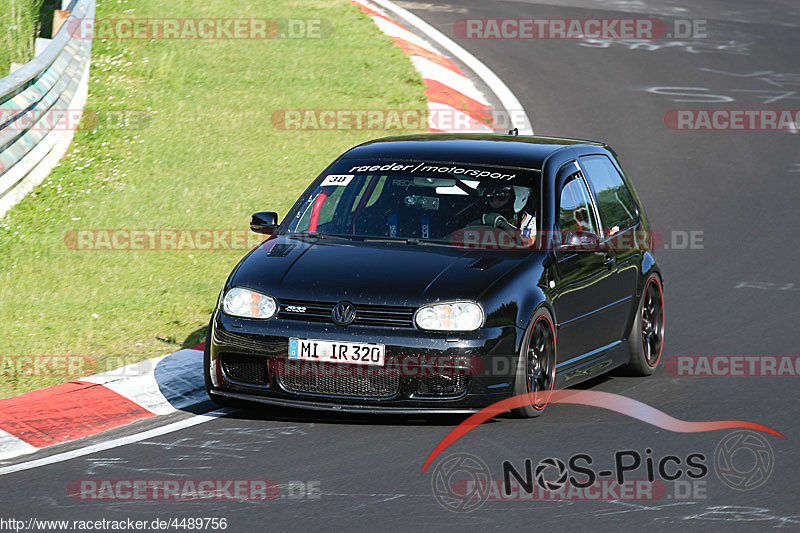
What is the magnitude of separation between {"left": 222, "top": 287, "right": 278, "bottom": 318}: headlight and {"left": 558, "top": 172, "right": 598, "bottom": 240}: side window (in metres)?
2.04

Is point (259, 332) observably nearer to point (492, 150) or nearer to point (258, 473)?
point (258, 473)

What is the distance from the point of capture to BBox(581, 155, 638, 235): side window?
9.30 metres

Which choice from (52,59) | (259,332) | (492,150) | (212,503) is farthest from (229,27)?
(212,503)

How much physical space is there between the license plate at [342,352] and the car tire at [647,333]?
8.58 feet

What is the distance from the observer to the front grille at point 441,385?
739cm

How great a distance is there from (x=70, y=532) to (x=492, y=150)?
4.29 m

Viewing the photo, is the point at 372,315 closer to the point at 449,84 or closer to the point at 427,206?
the point at 427,206

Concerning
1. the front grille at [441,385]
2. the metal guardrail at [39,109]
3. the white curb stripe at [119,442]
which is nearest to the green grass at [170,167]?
the metal guardrail at [39,109]

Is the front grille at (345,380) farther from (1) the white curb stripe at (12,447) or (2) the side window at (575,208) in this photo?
(2) the side window at (575,208)

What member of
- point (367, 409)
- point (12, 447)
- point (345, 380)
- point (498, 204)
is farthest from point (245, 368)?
point (498, 204)

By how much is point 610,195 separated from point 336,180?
6.75 ft

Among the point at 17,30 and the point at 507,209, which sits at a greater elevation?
the point at 17,30

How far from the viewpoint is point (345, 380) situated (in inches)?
291

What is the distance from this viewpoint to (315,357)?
24.3 feet
